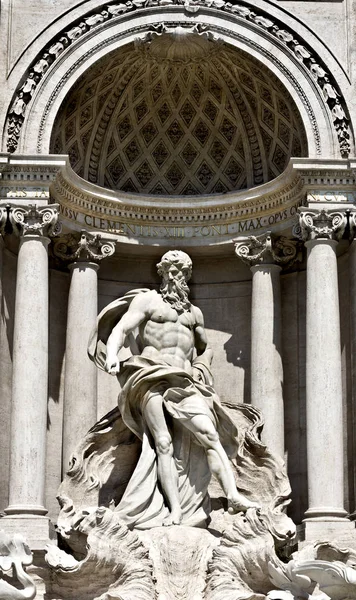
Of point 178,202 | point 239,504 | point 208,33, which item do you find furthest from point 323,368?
point 208,33

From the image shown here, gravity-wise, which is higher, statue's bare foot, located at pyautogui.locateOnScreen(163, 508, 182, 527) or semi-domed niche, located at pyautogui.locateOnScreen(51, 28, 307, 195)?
semi-domed niche, located at pyautogui.locateOnScreen(51, 28, 307, 195)

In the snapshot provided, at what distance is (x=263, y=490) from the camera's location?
78.0 ft

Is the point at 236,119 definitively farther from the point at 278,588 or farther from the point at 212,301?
the point at 278,588

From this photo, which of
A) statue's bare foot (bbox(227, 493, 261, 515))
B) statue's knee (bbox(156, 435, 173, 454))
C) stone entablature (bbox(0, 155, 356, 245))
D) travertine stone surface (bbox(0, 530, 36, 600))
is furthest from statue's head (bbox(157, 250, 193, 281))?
travertine stone surface (bbox(0, 530, 36, 600))

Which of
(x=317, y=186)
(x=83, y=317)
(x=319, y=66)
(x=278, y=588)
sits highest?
(x=319, y=66)

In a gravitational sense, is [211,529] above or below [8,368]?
below

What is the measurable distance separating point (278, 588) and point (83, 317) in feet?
17.2

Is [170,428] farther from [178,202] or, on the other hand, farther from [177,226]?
[178,202]

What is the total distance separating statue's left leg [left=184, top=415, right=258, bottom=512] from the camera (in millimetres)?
22750

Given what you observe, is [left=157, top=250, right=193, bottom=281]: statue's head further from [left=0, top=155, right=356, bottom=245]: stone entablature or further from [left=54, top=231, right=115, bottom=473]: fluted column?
[left=0, top=155, right=356, bottom=245]: stone entablature

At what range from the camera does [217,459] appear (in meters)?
22.9

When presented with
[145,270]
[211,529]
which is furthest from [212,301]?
[211,529]

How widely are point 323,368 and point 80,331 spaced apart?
3.68m

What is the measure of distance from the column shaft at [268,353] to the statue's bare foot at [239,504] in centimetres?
198
